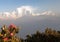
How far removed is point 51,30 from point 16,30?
6.79m

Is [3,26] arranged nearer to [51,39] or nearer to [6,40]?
[6,40]

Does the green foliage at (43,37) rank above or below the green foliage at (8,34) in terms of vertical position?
below

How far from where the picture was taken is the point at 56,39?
19.3m

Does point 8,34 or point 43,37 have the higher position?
point 8,34

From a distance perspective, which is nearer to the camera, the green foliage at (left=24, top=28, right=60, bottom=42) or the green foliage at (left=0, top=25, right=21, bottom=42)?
the green foliage at (left=0, top=25, right=21, bottom=42)

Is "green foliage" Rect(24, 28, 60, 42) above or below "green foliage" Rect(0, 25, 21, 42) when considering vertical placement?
below

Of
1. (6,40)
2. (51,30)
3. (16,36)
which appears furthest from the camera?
(51,30)

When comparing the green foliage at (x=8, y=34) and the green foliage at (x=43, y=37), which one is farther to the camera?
→ the green foliage at (x=43, y=37)

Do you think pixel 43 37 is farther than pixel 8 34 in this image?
Yes

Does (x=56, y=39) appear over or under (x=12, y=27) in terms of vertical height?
under

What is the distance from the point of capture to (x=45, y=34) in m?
19.7

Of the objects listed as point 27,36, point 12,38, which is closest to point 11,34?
point 12,38

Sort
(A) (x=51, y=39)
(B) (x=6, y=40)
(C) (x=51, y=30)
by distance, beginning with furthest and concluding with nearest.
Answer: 1. (C) (x=51, y=30)
2. (A) (x=51, y=39)
3. (B) (x=6, y=40)

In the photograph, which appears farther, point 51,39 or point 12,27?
point 51,39
